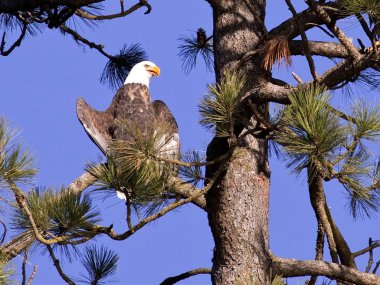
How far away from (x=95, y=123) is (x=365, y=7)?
8.75ft

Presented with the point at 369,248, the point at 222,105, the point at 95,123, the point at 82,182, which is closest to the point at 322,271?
the point at 369,248

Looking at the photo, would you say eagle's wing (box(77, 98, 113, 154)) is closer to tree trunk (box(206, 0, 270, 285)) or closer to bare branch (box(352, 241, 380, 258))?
tree trunk (box(206, 0, 270, 285))

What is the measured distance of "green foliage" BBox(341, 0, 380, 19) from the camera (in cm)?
305

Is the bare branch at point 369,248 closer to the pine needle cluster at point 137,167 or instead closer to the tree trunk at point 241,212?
the tree trunk at point 241,212

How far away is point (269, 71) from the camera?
405cm

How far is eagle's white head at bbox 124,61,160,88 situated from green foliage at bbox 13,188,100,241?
2352 mm

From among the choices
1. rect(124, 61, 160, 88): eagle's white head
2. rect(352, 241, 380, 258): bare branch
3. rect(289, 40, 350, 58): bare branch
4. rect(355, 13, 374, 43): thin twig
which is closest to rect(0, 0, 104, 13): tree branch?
rect(289, 40, 350, 58): bare branch

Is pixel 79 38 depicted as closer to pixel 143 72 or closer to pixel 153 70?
pixel 143 72

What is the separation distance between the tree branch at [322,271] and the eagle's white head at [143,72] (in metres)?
2.33

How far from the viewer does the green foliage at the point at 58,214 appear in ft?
11.5

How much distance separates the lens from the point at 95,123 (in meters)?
5.44

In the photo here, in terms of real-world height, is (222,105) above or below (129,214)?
above

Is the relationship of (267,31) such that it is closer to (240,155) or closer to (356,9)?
(240,155)

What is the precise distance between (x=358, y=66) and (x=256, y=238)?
90 cm
